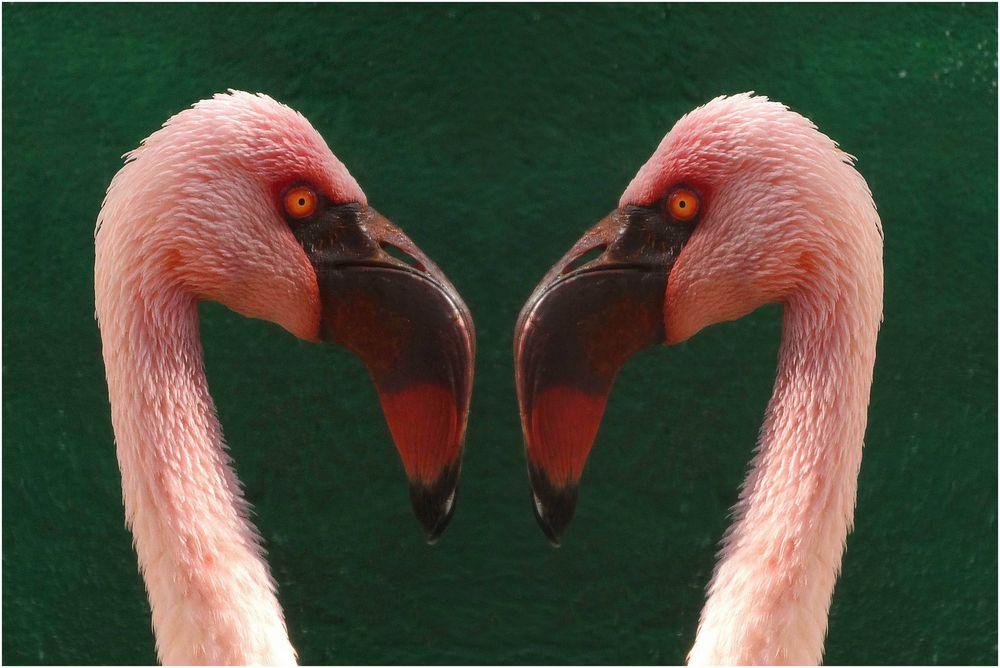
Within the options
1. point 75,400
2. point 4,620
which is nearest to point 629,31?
point 75,400

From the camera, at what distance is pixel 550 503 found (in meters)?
2.18

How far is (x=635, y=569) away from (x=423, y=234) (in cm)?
128

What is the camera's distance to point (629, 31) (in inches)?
130

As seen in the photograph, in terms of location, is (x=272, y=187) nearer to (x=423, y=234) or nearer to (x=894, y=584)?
(x=423, y=234)

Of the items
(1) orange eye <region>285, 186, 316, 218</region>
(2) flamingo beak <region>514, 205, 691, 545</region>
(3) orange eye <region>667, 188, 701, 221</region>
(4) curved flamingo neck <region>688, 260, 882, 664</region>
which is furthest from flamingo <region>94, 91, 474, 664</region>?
(4) curved flamingo neck <region>688, 260, 882, 664</region>

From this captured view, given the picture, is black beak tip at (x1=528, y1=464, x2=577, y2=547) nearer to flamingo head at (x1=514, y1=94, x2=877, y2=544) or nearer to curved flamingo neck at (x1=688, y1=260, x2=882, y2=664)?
flamingo head at (x1=514, y1=94, x2=877, y2=544)

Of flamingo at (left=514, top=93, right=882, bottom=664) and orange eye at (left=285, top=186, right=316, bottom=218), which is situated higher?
orange eye at (left=285, top=186, right=316, bottom=218)

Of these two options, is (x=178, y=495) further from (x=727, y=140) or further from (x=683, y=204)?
(x=727, y=140)

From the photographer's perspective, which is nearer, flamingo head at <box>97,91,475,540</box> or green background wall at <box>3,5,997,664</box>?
flamingo head at <box>97,91,475,540</box>

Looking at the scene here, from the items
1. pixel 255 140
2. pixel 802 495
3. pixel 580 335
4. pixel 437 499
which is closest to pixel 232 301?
pixel 255 140

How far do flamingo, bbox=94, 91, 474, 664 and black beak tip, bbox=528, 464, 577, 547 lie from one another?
17 cm

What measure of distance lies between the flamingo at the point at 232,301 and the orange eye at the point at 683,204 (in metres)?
0.47

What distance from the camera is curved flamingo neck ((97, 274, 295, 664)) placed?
2.11 meters

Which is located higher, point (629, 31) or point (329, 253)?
point (629, 31)
